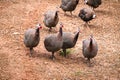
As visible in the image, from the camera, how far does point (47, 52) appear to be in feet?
34.7

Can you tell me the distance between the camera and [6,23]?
41.0ft

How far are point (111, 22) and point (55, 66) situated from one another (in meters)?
4.61

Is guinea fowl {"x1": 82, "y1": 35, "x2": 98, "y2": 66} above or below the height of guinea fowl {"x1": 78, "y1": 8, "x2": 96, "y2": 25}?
below

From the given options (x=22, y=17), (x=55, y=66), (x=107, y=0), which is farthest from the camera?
(x=107, y=0)

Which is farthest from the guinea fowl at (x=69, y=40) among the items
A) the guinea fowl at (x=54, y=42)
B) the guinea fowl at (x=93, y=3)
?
the guinea fowl at (x=93, y=3)

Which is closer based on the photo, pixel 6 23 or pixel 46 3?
pixel 6 23

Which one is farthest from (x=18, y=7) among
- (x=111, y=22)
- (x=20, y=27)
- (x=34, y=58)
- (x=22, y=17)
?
(x=34, y=58)

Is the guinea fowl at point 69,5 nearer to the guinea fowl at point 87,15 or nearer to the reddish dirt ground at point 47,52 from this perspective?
the reddish dirt ground at point 47,52

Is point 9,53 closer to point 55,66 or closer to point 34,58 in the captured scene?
point 34,58

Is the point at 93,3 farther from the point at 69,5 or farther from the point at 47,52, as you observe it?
the point at 47,52

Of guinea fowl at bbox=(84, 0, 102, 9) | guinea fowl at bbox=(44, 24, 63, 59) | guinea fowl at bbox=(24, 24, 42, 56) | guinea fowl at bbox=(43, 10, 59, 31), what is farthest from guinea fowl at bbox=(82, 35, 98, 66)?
guinea fowl at bbox=(84, 0, 102, 9)

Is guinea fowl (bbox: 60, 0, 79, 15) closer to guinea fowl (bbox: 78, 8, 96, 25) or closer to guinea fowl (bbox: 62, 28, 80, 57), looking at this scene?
guinea fowl (bbox: 78, 8, 96, 25)

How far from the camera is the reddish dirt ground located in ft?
31.1

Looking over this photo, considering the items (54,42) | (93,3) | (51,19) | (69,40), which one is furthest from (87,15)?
(54,42)
